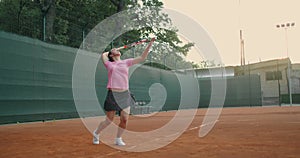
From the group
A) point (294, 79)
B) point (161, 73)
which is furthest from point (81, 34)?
point (294, 79)

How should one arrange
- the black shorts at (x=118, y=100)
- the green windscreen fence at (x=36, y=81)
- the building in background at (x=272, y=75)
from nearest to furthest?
the black shorts at (x=118, y=100)
the green windscreen fence at (x=36, y=81)
the building in background at (x=272, y=75)

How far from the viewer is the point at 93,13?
25859 millimetres

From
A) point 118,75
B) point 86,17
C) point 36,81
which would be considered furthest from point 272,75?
point 118,75

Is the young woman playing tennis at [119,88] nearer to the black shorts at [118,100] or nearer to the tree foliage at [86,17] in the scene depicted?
the black shorts at [118,100]

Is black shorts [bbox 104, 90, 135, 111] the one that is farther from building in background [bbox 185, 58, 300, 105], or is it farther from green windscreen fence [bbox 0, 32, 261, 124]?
building in background [bbox 185, 58, 300, 105]

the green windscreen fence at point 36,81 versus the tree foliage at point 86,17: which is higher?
the tree foliage at point 86,17

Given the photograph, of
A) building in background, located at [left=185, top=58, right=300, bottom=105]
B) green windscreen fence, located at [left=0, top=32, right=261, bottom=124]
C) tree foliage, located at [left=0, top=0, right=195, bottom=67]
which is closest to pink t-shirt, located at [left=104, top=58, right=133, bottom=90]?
green windscreen fence, located at [left=0, top=32, right=261, bottom=124]

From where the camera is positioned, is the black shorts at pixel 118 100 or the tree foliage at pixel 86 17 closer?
the black shorts at pixel 118 100

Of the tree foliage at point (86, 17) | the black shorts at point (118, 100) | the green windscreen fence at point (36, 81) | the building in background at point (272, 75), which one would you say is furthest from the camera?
the building in background at point (272, 75)

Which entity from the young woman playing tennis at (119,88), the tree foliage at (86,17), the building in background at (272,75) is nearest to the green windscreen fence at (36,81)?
the tree foliage at (86,17)

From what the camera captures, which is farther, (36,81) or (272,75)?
(272,75)

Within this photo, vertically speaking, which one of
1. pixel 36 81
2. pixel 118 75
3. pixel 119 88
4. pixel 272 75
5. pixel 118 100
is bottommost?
pixel 118 100

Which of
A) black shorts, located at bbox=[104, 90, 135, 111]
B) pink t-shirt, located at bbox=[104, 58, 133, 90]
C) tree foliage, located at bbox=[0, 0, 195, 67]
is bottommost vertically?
black shorts, located at bbox=[104, 90, 135, 111]

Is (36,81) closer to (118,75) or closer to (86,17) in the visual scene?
(118,75)
